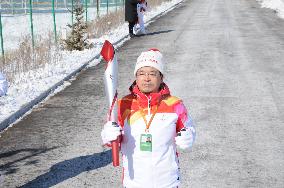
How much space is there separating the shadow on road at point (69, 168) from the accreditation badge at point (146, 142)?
2243 mm

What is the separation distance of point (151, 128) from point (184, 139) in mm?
290

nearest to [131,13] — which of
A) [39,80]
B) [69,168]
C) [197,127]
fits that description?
[39,80]

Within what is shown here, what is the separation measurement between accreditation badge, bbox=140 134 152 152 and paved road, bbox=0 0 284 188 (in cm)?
203

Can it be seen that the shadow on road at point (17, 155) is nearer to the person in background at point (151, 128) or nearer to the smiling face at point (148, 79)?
the person in background at point (151, 128)

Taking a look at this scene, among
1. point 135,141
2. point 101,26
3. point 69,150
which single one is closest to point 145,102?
point 135,141

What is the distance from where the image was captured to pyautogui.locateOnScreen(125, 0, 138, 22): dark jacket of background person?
714 inches

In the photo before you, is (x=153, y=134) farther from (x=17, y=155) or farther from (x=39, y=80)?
(x=39, y=80)

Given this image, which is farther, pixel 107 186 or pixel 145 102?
pixel 107 186

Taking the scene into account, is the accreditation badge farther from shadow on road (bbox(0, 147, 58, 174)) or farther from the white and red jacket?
shadow on road (bbox(0, 147, 58, 174))

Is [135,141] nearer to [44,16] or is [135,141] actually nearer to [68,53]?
[68,53]

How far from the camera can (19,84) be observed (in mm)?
9625

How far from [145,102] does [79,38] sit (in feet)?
37.6

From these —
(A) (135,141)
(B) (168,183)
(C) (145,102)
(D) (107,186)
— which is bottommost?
(D) (107,186)

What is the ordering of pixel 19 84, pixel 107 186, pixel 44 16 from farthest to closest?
1. pixel 44 16
2. pixel 19 84
3. pixel 107 186
